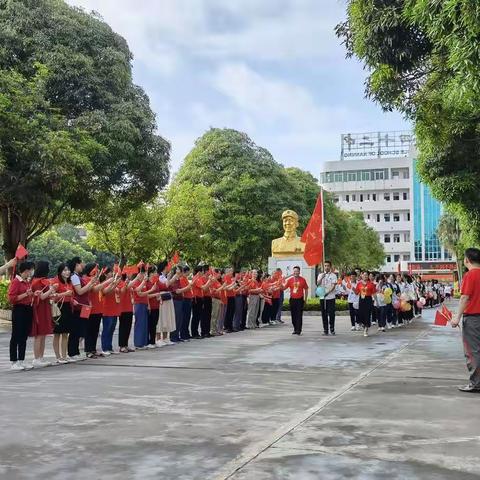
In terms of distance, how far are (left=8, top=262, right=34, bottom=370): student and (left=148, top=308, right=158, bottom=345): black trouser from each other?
3.51m

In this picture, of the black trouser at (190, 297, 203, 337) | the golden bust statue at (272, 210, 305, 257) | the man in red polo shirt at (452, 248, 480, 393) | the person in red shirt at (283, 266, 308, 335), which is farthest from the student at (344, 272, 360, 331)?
the man in red polo shirt at (452, 248, 480, 393)

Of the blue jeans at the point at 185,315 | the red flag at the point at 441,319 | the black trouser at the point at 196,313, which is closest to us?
the red flag at the point at 441,319

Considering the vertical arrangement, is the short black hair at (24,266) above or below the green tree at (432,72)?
below

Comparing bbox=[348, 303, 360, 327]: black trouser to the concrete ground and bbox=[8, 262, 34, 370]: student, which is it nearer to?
the concrete ground

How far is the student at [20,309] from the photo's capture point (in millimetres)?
9594

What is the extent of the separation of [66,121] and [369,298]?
1040 centimetres

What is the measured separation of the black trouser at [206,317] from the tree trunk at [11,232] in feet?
29.1

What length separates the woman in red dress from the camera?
1000 cm

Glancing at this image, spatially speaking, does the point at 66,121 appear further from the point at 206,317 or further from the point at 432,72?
the point at 432,72

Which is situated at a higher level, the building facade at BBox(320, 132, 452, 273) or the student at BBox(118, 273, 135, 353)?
the building facade at BBox(320, 132, 452, 273)

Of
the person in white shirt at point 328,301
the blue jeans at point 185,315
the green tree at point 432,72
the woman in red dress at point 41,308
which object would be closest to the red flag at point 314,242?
the person in white shirt at point 328,301

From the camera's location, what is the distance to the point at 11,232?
22.4 meters

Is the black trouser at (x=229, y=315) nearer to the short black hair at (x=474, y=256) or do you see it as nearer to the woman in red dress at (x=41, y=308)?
the woman in red dress at (x=41, y=308)

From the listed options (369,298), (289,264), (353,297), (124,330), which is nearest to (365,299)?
(369,298)
